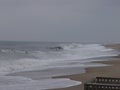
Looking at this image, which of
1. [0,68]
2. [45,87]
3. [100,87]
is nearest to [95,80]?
[100,87]

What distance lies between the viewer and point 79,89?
15812 mm

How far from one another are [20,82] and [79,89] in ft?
12.9

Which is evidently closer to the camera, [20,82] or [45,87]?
[45,87]

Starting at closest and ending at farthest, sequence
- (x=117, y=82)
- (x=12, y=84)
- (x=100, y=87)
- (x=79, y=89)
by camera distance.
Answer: (x=100, y=87)
(x=117, y=82)
(x=79, y=89)
(x=12, y=84)

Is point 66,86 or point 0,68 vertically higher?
point 0,68

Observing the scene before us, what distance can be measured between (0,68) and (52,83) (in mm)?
10022

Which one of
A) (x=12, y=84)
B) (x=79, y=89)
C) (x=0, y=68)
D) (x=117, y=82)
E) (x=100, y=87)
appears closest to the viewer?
(x=100, y=87)

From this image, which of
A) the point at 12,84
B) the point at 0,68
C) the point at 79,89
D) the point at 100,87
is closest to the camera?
the point at 100,87

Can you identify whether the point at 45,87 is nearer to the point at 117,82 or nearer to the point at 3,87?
the point at 3,87

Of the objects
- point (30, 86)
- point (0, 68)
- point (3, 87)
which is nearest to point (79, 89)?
point (30, 86)

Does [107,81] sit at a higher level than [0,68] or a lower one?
lower

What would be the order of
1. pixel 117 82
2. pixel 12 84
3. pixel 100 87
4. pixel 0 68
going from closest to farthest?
pixel 100 87 < pixel 117 82 < pixel 12 84 < pixel 0 68

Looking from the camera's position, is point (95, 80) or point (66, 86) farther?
point (66, 86)

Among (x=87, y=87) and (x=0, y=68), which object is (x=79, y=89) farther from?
(x=0, y=68)
